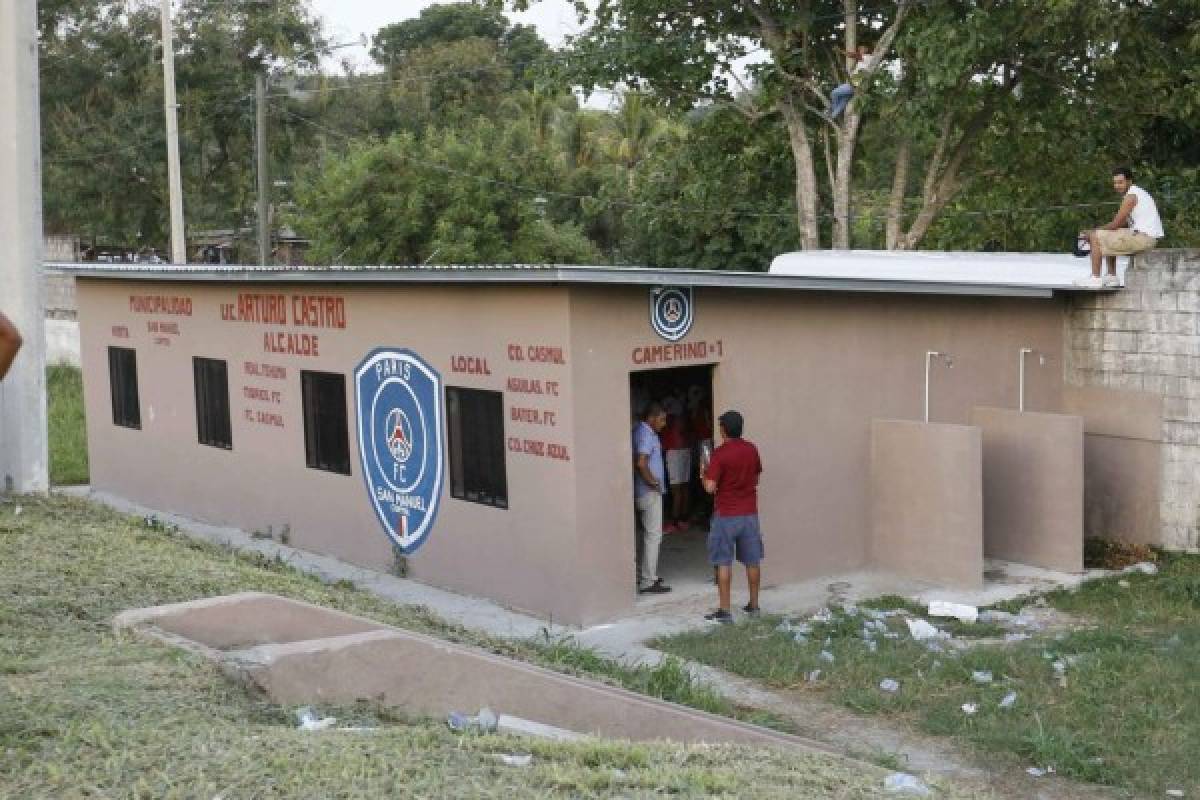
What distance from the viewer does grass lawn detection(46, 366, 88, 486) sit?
20.5 meters

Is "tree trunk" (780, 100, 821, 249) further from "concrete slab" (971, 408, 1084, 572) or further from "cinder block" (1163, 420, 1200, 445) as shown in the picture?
"concrete slab" (971, 408, 1084, 572)

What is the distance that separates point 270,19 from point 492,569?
25.8 m

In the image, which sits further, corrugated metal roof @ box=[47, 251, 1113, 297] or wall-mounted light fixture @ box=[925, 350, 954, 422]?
wall-mounted light fixture @ box=[925, 350, 954, 422]

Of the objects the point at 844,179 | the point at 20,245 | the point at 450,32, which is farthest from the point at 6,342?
the point at 450,32

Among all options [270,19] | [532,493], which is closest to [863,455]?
[532,493]

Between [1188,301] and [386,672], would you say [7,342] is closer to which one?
[386,672]

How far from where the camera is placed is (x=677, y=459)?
1537 centimetres

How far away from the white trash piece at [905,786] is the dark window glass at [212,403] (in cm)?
1239

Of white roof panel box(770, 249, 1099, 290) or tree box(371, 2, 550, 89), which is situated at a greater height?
tree box(371, 2, 550, 89)

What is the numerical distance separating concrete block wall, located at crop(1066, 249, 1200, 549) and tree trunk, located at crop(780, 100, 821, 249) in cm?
723

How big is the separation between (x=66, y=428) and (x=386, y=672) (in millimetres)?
18782

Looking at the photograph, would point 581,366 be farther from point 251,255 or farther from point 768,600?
point 251,255

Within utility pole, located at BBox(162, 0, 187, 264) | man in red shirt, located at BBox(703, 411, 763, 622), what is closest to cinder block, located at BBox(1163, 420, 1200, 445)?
man in red shirt, located at BBox(703, 411, 763, 622)

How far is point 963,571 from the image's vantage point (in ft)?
43.7
